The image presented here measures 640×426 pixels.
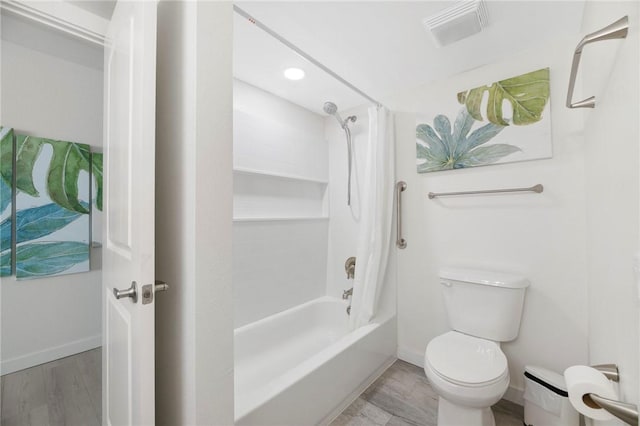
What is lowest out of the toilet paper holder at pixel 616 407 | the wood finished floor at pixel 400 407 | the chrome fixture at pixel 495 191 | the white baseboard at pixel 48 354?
the wood finished floor at pixel 400 407

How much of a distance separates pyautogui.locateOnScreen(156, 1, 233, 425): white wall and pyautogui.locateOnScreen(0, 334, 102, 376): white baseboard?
189 cm

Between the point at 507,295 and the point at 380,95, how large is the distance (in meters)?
1.76

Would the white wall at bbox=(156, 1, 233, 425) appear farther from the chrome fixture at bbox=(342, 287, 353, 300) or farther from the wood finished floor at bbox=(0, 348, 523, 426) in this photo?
the chrome fixture at bbox=(342, 287, 353, 300)

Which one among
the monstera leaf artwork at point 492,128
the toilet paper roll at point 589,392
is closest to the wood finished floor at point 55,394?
the toilet paper roll at point 589,392

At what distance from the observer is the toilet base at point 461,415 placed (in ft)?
4.26

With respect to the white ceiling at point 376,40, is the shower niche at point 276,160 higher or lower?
lower

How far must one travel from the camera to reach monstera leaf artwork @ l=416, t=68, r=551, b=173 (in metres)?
1.64

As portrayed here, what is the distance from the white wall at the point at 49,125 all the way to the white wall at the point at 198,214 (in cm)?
188

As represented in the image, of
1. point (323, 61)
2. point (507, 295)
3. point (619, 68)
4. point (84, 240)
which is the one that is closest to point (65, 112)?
point (84, 240)

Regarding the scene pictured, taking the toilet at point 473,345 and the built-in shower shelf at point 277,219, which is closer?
the toilet at point 473,345

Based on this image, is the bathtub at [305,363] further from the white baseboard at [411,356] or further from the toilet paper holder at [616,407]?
the toilet paper holder at [616,407]

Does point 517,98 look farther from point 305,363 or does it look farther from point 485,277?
point 305,363

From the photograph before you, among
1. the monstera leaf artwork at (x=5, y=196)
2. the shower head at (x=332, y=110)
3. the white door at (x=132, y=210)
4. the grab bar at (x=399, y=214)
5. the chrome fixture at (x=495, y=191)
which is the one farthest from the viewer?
the shower head at (x=332, y=110)

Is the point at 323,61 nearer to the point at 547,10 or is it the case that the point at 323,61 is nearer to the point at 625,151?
the point at 547,10
